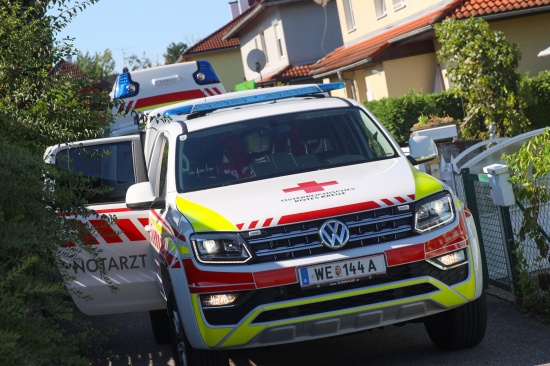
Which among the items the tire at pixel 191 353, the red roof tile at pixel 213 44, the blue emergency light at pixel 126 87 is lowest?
the tire at pixel 191 353

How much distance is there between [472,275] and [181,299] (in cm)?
191

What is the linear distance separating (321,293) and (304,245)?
1.05 ft

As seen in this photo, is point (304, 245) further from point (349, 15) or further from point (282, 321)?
point (349, 15)

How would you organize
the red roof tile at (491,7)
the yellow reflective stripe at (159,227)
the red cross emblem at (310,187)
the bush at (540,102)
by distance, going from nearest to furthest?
the red cross emblem at (310,187)
the yellow reflective stripe at (159,227)
the bush at (540,102)
the red roof tile at (491,7)

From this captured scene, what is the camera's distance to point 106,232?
28.6ft

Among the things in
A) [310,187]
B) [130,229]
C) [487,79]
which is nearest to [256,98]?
[130,229]

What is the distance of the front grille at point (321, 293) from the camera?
6.82m

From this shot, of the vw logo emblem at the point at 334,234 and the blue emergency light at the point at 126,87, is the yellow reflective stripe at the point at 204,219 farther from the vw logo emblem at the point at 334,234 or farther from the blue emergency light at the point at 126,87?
the blue emergency light at the point at 126,87

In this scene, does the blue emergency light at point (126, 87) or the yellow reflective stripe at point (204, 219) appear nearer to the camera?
the yellow reflective stripe at point (204, 219)

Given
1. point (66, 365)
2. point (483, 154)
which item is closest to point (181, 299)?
point (66, 365)

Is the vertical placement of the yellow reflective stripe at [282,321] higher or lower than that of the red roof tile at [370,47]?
lower

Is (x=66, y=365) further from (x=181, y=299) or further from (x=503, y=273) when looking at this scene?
(x=503, y=273)

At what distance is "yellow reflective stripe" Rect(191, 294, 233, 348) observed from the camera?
689cm

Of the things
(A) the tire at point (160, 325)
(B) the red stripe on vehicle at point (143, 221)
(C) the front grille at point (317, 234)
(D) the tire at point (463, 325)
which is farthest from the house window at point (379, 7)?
(C) the front grille at point (317, 234)
